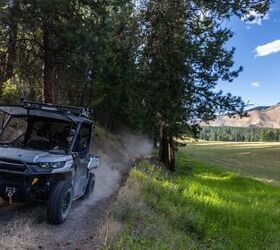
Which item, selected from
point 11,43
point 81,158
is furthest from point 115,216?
point 11,43

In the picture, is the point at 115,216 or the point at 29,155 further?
the point at 115,216

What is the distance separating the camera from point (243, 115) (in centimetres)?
2428

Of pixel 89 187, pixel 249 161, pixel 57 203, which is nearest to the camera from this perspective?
pixel 57 203

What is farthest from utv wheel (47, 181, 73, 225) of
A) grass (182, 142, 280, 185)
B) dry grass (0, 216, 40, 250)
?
grass (182, 142, 280, 185)

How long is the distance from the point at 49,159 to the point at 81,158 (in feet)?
5.81

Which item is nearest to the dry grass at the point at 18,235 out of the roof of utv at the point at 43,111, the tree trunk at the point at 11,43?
the roof of utv at the point at 43,111

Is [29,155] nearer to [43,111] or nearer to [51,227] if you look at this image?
[51,227]

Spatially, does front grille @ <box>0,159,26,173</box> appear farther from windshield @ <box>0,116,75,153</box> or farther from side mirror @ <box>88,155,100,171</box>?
side mirror @ <box>88,155,100,171</box>

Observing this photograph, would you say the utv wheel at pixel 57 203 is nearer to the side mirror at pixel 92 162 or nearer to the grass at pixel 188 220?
the grass at pixel 188 220

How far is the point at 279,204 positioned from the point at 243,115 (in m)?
6.66

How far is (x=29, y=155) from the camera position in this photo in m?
8.30

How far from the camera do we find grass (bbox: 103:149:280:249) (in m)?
8.78

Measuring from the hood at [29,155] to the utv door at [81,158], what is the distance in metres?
0.87

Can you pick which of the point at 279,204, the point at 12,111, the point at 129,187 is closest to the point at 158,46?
the point at 279,204
